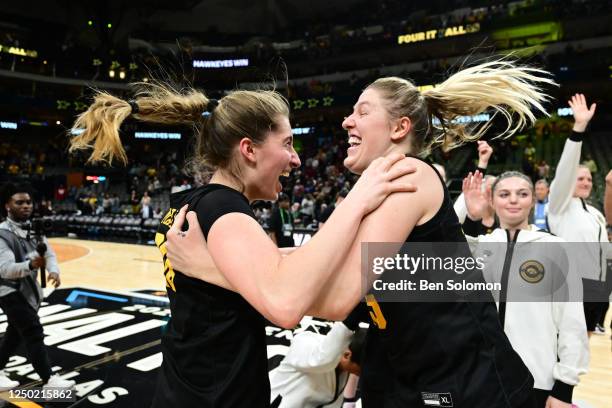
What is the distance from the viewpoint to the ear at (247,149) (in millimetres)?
1507

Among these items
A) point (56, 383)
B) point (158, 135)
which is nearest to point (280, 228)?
point (56, 383)

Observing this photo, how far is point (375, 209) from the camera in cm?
125

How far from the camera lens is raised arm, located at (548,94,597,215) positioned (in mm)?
3096

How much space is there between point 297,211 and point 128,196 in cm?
1316

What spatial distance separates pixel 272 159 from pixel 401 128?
17.6 inches

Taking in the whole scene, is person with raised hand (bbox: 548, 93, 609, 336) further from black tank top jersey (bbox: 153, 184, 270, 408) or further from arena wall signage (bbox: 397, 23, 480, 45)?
arena wall signage (bbox: 397, 23, 480, 45)

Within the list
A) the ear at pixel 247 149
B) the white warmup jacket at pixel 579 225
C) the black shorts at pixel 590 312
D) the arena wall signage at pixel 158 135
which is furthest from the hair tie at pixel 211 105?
the arena wall signage at pixel 158 135

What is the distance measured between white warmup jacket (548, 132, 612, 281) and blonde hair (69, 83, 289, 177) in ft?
8.90

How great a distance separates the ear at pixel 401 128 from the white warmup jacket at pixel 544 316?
3.97ft

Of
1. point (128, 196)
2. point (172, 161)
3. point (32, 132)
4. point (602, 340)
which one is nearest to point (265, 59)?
point (172, 161)

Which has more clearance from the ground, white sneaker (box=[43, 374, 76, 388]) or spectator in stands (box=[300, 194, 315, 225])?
spectator in stands (box=[300, 194, 315, 225])

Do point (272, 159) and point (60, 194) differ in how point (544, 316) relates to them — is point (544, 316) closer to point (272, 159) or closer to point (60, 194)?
point (272, 159)

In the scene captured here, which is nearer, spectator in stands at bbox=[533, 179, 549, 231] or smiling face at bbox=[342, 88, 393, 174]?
smiling face at bbox=[342, 88, 393, 174]

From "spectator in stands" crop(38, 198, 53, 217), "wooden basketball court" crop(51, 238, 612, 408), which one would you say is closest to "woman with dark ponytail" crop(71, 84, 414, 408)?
"wooden basketball court" crop(51, 238, 612, 408)
